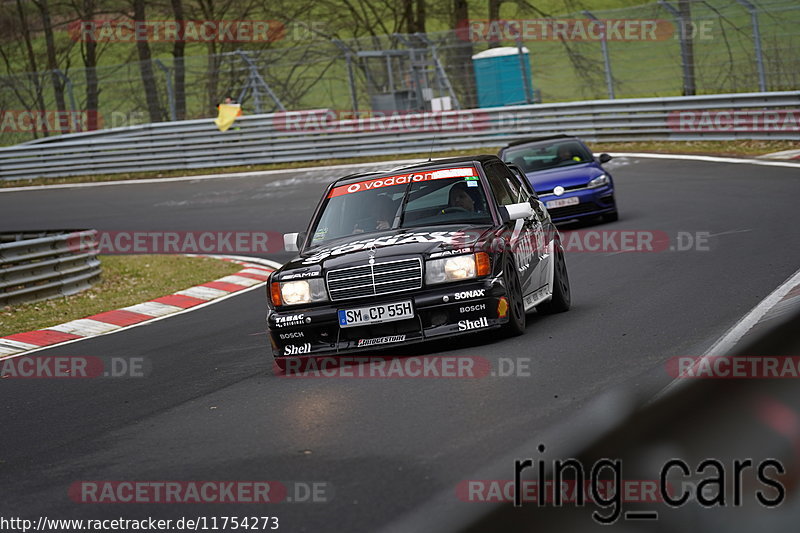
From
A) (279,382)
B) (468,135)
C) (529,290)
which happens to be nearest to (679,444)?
(279,382)

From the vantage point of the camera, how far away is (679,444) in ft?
5.67

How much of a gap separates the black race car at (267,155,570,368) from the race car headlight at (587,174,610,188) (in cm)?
749

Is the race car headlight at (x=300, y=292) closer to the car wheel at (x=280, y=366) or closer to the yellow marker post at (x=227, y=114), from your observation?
the car wheel at (x=280, y=366)

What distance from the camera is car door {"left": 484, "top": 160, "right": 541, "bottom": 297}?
8.09 meters

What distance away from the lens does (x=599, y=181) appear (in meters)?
15.9

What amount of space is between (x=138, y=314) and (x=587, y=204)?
21.9 feet

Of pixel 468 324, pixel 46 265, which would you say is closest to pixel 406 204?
pixel 468 324

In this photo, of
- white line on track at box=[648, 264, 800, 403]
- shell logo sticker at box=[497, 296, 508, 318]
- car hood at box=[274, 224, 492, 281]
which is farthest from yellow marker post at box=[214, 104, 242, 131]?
shell logo sticker at box=[497, 296, 508, 318]

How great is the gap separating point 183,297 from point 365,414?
8.34 meters

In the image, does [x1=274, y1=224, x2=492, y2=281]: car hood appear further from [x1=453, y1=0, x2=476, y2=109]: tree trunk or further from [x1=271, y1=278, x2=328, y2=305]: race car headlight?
[x1=453, y1=0, x2=476, y2=109]: tree trunk

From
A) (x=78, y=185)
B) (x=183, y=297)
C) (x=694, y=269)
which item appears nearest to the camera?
(x=694, y=269)

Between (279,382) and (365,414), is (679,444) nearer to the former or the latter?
(365,414)

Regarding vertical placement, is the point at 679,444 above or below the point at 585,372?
above

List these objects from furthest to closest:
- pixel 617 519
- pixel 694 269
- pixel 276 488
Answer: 1. pixel 694 269
2. pixel 276 488
3. pixel 617 519
